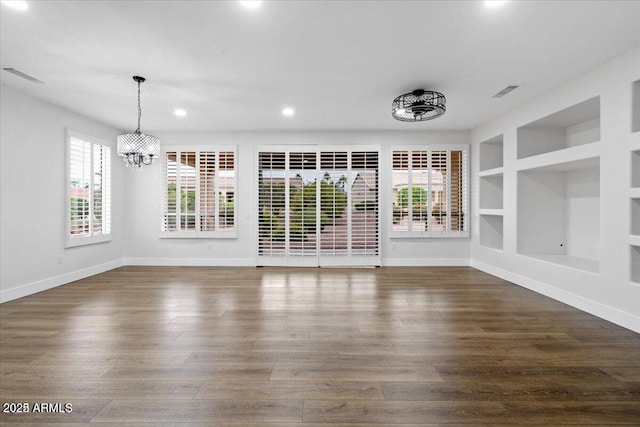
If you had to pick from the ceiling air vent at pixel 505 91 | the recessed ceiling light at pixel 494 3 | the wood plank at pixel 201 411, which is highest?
the ceiling air vent at pixel 505 91

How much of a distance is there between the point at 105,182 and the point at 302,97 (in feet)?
12.6

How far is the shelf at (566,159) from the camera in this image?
3432 mm

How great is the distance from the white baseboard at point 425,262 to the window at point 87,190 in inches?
201

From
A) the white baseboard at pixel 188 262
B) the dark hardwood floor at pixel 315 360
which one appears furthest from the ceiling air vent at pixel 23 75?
the white baseboard at pixel 188 262

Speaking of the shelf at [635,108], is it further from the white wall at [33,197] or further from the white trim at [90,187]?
the white trim at [90,187]

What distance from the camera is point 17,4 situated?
2309 mm

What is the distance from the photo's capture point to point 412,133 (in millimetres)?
6090

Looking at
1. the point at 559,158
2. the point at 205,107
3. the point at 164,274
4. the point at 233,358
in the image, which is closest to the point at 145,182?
the point at 164,274

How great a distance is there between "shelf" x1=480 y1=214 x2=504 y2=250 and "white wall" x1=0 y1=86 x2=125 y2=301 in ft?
22.3

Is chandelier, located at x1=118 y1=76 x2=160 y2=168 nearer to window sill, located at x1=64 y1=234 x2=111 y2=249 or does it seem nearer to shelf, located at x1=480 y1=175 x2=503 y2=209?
window sill, located at x1=64 y1=234 x2=111 y2=249

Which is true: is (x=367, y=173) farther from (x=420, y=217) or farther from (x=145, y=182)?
(x=145, y=182)

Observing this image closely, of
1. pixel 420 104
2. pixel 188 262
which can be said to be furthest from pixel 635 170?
pixel 188 262

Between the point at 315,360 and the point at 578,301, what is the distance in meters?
3.17

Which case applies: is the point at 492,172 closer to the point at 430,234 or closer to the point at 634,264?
the point at 430,234
